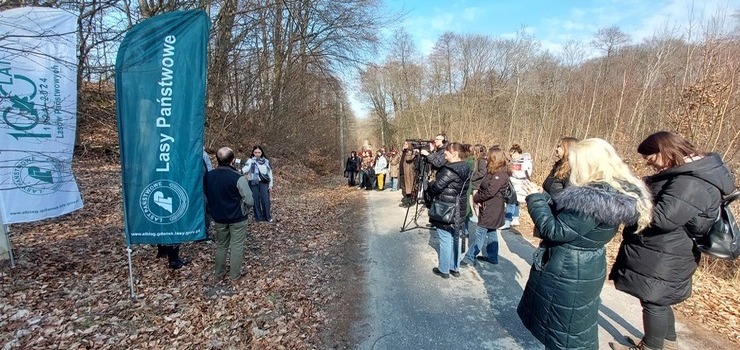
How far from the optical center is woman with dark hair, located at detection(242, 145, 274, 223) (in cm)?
746

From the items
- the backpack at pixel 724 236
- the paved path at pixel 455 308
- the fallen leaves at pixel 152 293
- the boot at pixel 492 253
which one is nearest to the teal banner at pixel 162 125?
the fallen leaves at pixel 152 293

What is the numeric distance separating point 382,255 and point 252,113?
13.0 m

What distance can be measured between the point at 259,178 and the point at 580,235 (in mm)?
6592

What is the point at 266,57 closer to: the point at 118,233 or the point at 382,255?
the point at 118,233

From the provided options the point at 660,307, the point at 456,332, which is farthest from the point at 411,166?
the point at 660,307

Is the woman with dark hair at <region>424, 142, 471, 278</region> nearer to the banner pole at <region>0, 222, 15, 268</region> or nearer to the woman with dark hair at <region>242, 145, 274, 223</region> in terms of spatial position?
the woman with dark hair at <region>242, 145, 274, 223</region>

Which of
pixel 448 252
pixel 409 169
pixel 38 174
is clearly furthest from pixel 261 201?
pixel 448 252

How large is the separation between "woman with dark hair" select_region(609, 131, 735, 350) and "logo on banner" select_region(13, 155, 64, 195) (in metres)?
6.32

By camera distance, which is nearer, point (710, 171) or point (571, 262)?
point (571, 262)

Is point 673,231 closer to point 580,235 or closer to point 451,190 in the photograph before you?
point 580,235

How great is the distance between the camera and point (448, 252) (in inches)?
180

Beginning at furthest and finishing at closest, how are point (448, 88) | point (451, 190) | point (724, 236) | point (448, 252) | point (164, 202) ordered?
point (448, 88) → point (448, 252) → point (451, 190) → point (164, 202) → point (724, 236)

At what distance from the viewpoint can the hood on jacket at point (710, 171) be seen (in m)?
2.45

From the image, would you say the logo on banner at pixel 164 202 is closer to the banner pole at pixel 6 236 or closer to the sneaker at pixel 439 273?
the banner pole at pixel 6 236
